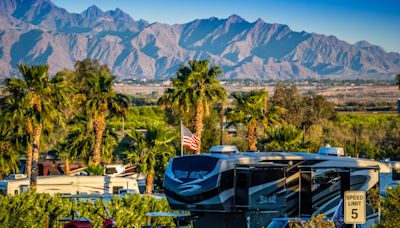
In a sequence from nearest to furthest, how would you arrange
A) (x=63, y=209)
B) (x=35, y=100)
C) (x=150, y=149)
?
(x=63, y=209), (x=35, y=100), (x=150, y=149)

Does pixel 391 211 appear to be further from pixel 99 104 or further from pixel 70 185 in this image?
pixel 99 104

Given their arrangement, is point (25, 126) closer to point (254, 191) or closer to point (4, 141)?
point (4, 141)

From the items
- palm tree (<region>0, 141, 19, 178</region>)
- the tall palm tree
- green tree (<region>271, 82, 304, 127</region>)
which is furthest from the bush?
green tree (<region>271, 82, 304, 127</region>)

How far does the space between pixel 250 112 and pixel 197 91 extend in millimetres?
3807

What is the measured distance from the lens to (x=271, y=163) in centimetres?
2808

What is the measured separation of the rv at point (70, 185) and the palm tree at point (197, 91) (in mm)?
15774

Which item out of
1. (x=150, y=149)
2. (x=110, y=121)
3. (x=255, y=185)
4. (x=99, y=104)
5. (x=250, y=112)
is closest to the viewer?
(x=255, y=185)

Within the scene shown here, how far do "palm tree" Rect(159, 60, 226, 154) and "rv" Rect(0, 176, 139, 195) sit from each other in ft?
51.8

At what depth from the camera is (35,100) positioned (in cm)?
5259

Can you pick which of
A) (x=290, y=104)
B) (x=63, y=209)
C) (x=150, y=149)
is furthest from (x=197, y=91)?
(x=290, y=104)

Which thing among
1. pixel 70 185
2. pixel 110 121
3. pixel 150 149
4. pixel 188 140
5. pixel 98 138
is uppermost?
pixel 110 121

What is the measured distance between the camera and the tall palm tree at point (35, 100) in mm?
52406

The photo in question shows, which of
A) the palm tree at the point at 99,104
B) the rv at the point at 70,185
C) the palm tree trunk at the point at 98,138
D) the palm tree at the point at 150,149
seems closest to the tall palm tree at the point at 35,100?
the palm tree at the point at 150,149

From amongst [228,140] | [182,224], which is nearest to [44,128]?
[182,224]
